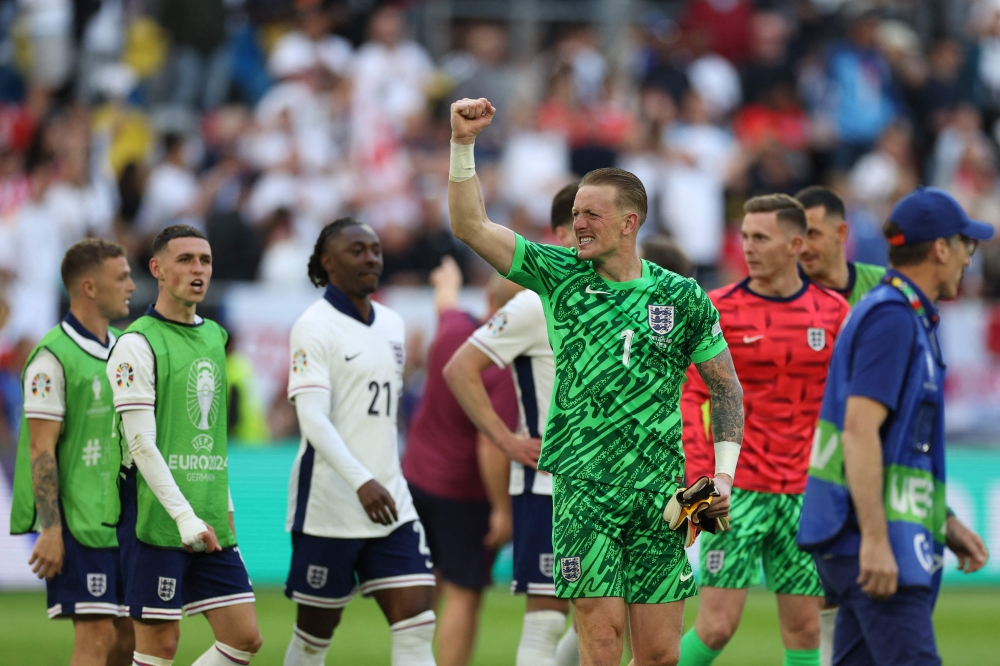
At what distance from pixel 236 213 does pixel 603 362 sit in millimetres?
11518

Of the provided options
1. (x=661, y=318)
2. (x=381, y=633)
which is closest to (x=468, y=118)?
(x=661, y=318)

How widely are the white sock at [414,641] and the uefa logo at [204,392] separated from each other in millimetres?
1518

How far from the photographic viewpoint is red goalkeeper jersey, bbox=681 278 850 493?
8.37 m

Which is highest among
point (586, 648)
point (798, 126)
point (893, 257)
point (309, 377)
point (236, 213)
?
point (798, 126)

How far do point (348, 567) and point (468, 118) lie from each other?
288 cm

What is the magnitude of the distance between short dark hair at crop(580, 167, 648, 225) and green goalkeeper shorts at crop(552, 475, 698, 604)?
127 centimetres

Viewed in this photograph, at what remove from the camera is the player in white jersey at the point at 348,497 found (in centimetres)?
Result: 788

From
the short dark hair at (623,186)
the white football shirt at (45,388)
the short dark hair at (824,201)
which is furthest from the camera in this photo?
the short dark hair at (824,201)

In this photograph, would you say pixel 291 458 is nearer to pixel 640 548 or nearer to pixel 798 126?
pixel 640 548

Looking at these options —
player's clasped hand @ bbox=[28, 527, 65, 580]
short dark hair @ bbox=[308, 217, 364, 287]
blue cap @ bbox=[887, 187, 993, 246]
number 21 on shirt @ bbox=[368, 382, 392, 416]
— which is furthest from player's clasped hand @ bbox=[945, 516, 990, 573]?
player's clasped hand @ bbox=[28, 527, 65, 580]

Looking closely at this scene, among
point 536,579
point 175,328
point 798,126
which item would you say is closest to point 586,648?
point 536,579

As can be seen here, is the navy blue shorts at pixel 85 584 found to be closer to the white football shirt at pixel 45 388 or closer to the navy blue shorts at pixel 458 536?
the white football shirt at pixel 45 388

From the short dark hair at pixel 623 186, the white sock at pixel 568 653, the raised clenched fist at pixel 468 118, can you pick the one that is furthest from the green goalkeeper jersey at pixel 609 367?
the white sock at pixel 568 653

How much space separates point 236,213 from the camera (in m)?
17.4
